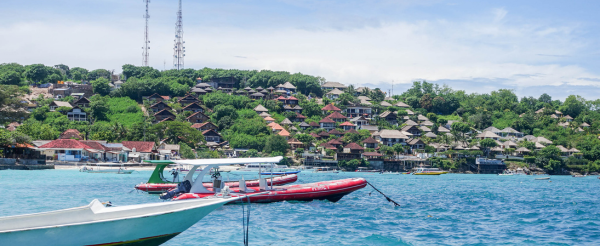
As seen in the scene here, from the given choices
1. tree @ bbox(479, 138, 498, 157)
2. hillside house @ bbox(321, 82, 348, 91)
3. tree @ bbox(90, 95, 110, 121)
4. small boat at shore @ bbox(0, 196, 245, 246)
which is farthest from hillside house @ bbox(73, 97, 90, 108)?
small boat at shore @ bbox(0, 196, 245, 246)

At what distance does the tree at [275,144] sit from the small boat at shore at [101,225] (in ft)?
227

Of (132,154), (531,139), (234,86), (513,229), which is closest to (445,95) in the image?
(531,139)

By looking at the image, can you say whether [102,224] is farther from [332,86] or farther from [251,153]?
[332,86]

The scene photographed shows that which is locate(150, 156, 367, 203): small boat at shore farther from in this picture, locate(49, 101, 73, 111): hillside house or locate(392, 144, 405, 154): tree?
locate(49, 101, 73, 111): hillside house

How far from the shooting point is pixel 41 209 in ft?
73.4

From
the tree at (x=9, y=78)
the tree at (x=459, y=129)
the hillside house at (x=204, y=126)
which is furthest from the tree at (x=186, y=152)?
the tree at (x=9, y=78)

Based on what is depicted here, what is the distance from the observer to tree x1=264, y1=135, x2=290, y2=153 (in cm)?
8194

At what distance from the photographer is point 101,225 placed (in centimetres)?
1128

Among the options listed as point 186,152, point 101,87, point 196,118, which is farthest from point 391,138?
point 101,87

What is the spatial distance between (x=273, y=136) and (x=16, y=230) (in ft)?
240

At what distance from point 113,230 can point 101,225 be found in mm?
314

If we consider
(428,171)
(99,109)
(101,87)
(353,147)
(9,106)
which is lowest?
(428,171)

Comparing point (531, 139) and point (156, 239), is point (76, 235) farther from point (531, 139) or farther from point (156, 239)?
point (531, 139)

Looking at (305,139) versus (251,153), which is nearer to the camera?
(251,153)
